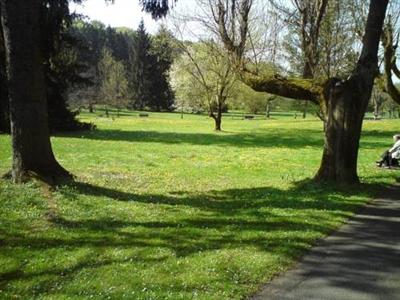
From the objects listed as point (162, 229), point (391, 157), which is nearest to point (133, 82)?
point (391, 157)

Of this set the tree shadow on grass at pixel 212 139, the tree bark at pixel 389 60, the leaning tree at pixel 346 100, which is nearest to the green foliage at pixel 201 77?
the tree shadow on grass at pixel 212 139

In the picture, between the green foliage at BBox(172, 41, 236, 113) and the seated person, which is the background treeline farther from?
the seated person

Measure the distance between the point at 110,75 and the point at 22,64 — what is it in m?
72.7

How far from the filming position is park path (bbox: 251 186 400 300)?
20.0ft

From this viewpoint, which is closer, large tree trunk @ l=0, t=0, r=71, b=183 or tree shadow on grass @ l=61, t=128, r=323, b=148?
large tree trunk @ l=0, t=0, r=71, b=183

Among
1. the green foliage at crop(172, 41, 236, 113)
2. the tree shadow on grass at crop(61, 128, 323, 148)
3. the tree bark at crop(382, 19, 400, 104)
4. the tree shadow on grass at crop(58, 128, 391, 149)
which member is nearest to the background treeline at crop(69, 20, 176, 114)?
the green foliage at crop(172, 41, 236, 113)

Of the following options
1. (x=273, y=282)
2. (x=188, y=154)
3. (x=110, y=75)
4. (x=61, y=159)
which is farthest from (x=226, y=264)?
(x=110, y=75)

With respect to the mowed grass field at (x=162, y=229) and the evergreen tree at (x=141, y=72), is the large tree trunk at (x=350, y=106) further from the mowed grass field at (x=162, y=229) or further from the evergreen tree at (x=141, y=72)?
the evergreen tree at (x=141, y=72)

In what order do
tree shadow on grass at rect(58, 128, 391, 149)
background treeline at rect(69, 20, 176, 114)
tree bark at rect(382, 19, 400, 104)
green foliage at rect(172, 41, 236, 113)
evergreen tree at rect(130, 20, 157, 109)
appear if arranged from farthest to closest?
evergreen tree at rect(130, 20, 157, 109) < background treeline at rect(69, 20, 176, 114) < green foliage at rect(172, 41, 236, 113) < tree shadow on grass at rect(58, 128, 391, 149) < tree bark at rect(382, 19, 400, 104)

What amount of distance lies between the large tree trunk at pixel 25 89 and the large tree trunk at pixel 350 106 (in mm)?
7604

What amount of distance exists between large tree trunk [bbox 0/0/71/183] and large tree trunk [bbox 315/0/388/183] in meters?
7.60

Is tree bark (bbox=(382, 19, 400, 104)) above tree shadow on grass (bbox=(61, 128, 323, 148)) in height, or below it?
above

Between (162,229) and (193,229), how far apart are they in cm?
56

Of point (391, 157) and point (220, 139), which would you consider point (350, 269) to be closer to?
point (391, 157)
